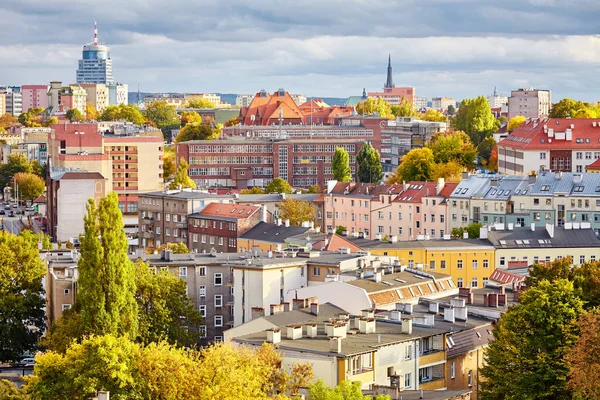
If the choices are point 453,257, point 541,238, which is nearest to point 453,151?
point 541,238

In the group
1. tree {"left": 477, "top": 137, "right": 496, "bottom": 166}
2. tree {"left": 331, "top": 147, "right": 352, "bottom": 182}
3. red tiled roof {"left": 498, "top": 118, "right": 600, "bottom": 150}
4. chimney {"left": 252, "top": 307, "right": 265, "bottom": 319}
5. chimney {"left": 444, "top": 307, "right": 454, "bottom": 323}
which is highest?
red tiled roof {"left": 498, "top": 118, "right": 600, "bottom": 150}

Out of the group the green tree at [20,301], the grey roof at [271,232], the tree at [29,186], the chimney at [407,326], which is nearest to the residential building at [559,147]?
the grey roof at [271,232]

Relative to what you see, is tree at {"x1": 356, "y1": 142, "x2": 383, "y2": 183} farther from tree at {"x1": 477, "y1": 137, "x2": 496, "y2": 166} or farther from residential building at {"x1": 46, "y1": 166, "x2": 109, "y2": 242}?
residential building at {"x1": 46, "y1": 166, "x2": 109, "y2": 242}

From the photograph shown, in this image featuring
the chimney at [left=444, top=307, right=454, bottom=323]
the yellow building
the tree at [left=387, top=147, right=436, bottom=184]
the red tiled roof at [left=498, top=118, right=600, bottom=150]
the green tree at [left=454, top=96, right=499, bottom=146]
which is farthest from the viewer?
the green tree at [left=454, top=96, right=499, bottom=146]

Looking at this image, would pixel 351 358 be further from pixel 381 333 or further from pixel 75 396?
pixel 75 396

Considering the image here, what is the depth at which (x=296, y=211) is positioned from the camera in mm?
120438

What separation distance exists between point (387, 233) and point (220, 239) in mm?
19815

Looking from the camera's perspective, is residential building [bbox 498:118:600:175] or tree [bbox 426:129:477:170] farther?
tree [bbox 426:129:477:170]

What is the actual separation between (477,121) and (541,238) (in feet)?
290

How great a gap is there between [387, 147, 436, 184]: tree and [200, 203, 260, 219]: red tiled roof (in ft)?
131

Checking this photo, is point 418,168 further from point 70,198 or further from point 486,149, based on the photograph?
point 70,198

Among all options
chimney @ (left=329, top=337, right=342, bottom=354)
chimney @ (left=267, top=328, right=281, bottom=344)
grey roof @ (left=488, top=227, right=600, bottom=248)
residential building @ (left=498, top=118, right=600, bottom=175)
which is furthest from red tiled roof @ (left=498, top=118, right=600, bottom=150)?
chimney @ (left=329, top=337, right=342, bottom=354)

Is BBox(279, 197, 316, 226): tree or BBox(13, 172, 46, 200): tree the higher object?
BBox(279, 197, 316, 226): tree

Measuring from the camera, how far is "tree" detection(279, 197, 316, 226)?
119 m
